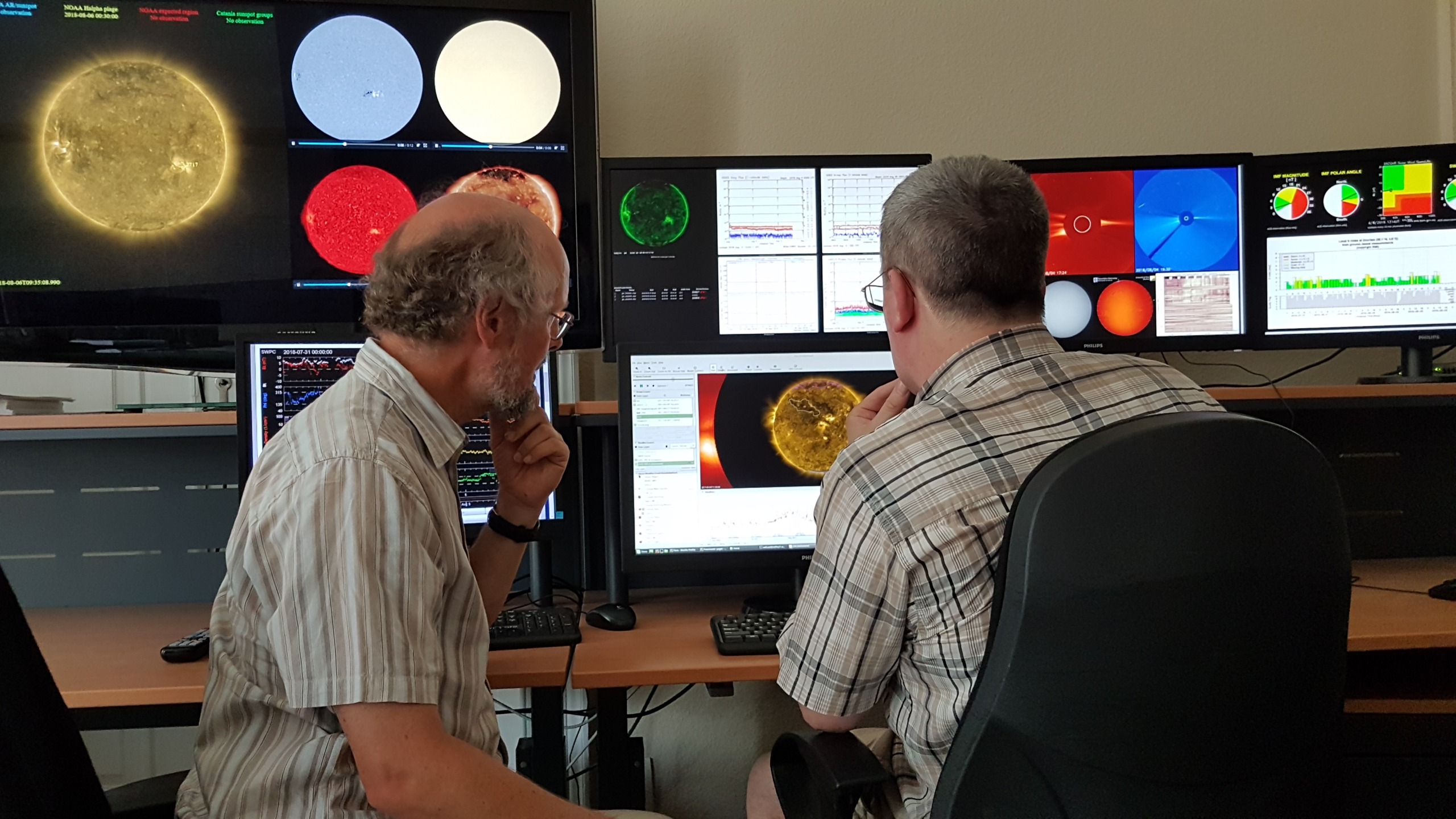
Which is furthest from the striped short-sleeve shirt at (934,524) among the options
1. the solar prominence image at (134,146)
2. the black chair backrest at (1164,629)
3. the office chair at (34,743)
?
the solar prominence image at (134,146)

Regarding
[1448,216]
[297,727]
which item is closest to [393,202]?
[297,727]

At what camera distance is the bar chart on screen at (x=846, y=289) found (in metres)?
2.02

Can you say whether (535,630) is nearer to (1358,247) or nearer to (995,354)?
(995,354)

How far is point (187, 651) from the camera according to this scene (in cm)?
155

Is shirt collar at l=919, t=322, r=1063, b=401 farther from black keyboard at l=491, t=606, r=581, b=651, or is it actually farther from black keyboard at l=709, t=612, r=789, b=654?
black keyboard at l=491, t=606, r=581, b=651

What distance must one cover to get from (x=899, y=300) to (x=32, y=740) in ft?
3.30

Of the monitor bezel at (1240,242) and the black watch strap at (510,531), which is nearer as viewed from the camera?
the black watch strap at (510,531)

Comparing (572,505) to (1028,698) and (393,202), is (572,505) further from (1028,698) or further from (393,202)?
(1028,698)

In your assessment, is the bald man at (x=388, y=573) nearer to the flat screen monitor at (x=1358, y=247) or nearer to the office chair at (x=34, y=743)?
the office chair at (x=34, y=743)

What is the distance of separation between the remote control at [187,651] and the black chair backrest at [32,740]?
2.25 ft

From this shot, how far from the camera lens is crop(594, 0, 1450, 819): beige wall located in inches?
90.4

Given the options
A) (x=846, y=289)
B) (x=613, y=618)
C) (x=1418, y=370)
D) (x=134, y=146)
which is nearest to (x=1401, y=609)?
(x=1418, y=370)

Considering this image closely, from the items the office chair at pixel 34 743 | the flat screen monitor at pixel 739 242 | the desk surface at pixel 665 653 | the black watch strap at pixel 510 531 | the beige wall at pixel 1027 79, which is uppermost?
the beige wall at pixel 1027 79

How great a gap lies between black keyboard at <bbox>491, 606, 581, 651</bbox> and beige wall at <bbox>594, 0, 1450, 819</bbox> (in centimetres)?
70
